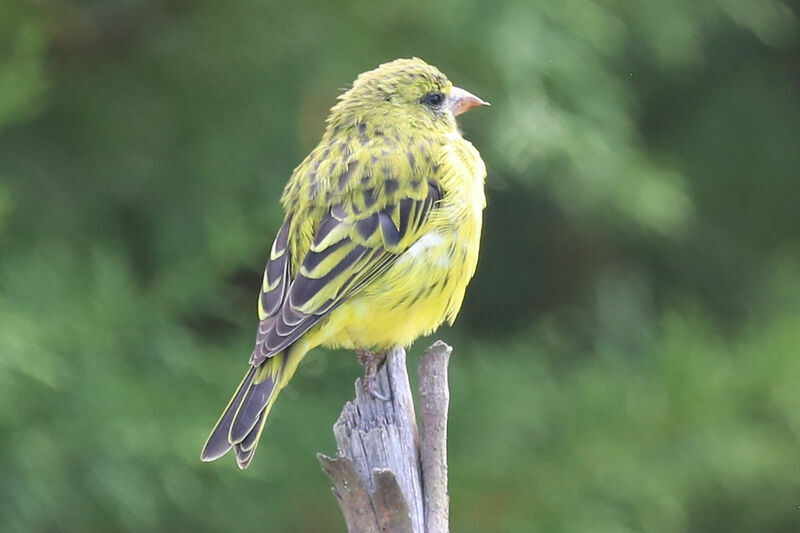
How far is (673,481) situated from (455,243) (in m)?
2.74

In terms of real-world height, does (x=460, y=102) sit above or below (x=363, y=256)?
above

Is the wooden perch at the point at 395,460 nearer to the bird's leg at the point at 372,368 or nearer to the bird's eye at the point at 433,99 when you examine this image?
the bird's leg at the point at 372,368

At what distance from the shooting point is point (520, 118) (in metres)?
6.44

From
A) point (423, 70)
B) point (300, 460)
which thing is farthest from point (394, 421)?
point (300, 460)

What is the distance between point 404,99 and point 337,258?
103 cm

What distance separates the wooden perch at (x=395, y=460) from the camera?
142 inches

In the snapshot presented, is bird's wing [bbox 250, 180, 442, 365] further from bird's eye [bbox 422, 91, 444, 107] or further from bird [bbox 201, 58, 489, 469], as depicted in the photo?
bird's eye [bbox 422, 91, 444, 107]

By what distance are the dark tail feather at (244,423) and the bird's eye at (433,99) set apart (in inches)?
60.3

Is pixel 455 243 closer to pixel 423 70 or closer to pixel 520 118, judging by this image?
pixel 423 70

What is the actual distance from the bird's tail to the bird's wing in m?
0.07

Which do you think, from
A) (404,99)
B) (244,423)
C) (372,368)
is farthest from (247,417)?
(404,99)

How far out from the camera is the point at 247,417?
4289 millimetres

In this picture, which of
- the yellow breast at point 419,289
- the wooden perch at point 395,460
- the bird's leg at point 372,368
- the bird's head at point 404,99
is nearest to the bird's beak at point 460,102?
the bird's head at point 404,99

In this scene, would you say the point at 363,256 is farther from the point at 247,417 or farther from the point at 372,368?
the point at 247,417
